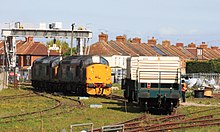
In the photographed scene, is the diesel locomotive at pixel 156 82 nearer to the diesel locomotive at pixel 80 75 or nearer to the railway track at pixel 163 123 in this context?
the railway track at pixel 163 123

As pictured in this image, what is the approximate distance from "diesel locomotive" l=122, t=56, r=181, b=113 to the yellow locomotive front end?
441 inches

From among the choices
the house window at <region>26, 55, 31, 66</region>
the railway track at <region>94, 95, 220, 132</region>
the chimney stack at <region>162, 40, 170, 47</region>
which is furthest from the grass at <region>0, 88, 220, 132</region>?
the chimney stack at <region>162, 40, 170, 47</region>

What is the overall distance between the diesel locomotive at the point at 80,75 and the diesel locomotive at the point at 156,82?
11381 mm

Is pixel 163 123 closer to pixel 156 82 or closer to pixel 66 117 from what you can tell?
pixel 66 117

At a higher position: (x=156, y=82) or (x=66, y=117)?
(x=156, y=82)

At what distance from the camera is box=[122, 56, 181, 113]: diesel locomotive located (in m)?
23.4

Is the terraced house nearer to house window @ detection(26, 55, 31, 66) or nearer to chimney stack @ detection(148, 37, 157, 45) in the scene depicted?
chimney stack @ detection(148, 37, 157, 45)

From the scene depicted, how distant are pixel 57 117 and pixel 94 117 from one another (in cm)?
164

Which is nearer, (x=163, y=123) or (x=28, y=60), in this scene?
(x=163, y=123)

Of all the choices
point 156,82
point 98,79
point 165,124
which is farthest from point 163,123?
point 98,79

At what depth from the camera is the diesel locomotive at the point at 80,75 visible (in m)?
36.7

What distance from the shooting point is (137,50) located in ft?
321

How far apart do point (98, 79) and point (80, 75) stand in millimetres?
1480

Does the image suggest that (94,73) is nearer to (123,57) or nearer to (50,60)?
(50,60)
